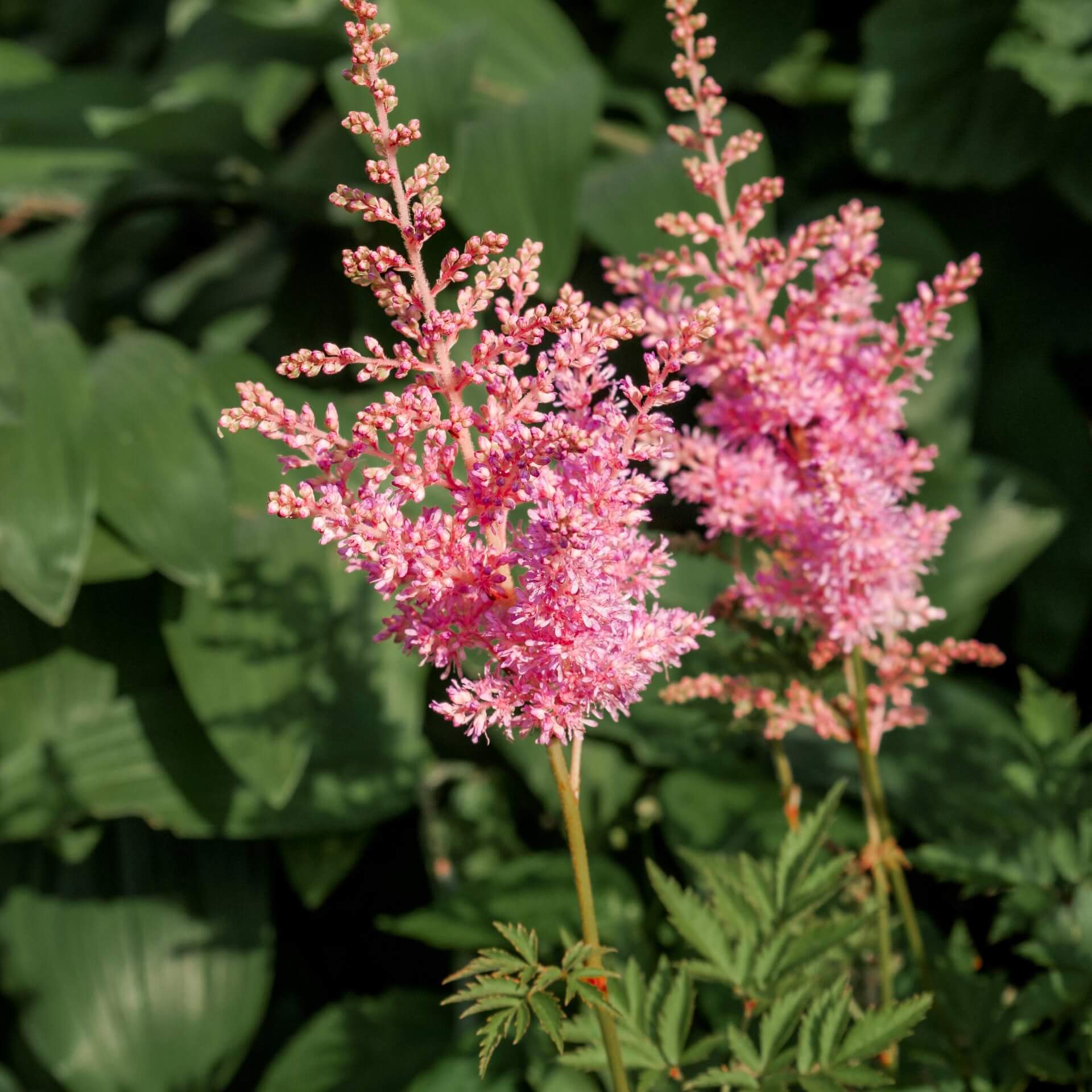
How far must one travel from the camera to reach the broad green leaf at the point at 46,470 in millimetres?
1447

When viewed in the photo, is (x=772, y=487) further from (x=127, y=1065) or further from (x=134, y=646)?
(x=127, y=1065)

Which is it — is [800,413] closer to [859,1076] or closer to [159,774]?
[859,1076]

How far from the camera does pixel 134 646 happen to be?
173cm

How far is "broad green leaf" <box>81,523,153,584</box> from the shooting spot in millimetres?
1585

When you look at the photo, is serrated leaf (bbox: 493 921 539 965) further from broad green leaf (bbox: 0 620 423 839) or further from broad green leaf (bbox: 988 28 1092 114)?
broad green leaf (bbox: 988 28 1092 114)

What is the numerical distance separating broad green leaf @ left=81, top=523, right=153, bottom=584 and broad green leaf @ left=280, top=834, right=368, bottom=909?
1.44 feet

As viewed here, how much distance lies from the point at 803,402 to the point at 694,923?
38cm

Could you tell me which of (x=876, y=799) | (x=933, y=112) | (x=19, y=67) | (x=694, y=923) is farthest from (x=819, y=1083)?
(x=19, y=67)

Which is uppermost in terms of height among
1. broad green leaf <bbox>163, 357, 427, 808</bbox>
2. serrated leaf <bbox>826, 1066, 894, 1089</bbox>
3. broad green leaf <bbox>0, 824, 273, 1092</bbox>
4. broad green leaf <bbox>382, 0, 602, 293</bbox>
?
broad green leaf <bbox>382, 0, 602, 293</bbox>

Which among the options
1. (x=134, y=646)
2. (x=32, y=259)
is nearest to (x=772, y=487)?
(x=134, y=646)

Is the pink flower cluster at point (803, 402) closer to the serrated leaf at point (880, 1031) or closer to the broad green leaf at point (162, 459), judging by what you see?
the serrated leaf at point (880, 1031)

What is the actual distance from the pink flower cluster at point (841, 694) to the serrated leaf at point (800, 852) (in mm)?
64

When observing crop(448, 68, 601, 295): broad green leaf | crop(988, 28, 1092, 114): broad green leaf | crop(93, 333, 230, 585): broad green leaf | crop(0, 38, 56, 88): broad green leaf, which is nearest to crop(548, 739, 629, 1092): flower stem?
crop(93, 333, 230, 585): broad green leaf

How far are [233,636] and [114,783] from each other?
25 cm
